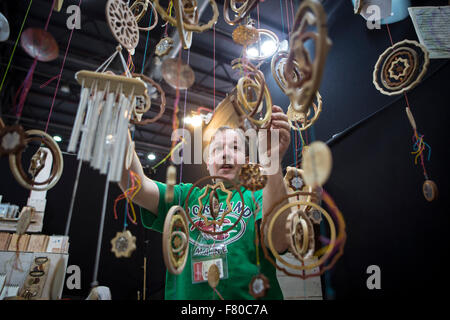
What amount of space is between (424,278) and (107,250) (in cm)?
427

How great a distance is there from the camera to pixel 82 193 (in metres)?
4.33

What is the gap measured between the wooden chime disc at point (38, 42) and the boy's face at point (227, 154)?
0.68m

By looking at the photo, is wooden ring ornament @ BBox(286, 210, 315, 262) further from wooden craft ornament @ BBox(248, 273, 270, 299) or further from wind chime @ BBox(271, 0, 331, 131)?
wind chime @ BBox(271, 0, 331, 131)

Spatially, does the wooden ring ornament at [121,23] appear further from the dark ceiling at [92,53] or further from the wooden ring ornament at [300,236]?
the dark ceiling at [92,53]

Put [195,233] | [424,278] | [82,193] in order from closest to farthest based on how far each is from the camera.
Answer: [195,233]
[424,278]
[82,193]

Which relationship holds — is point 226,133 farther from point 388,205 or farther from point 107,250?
point 107,250

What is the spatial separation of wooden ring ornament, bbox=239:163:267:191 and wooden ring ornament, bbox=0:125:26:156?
564 millimetres

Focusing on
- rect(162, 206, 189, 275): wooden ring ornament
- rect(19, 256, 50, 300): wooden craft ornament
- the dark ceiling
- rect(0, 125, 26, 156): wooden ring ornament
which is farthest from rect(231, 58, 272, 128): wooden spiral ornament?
the dark ceiling

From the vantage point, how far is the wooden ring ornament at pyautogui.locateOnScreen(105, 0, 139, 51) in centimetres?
76

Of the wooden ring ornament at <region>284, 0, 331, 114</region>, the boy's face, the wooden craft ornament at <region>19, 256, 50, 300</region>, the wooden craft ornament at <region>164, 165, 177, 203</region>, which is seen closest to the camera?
the wooden ring ornament at <region>284, 0, 331, 114</region>

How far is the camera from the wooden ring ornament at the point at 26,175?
2.27 ft
